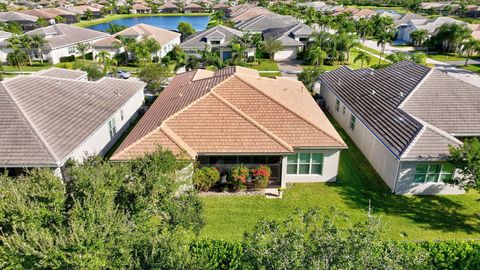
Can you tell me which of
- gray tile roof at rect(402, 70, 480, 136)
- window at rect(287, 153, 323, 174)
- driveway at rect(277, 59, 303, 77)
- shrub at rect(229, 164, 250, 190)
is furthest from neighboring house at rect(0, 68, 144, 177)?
driveway at rect(277, 59, 303, 77)

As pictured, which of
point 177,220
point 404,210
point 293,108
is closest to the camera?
point 177,220

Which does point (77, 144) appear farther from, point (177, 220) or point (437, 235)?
point (437, 235)

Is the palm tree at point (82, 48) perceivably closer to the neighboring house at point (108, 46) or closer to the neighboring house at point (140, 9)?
the neighboring house at point (108, 46)

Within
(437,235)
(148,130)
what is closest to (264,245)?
(437,235)

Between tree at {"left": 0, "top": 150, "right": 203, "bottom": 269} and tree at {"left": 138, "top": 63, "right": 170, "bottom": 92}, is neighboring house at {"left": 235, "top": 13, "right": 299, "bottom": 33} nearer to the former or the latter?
tree at {"left": 138, "top": 63, "right": 170, "bottom": 92}

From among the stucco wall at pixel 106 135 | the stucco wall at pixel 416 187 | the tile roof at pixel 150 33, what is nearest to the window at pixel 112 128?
the stucco wall at pixel 106 135
